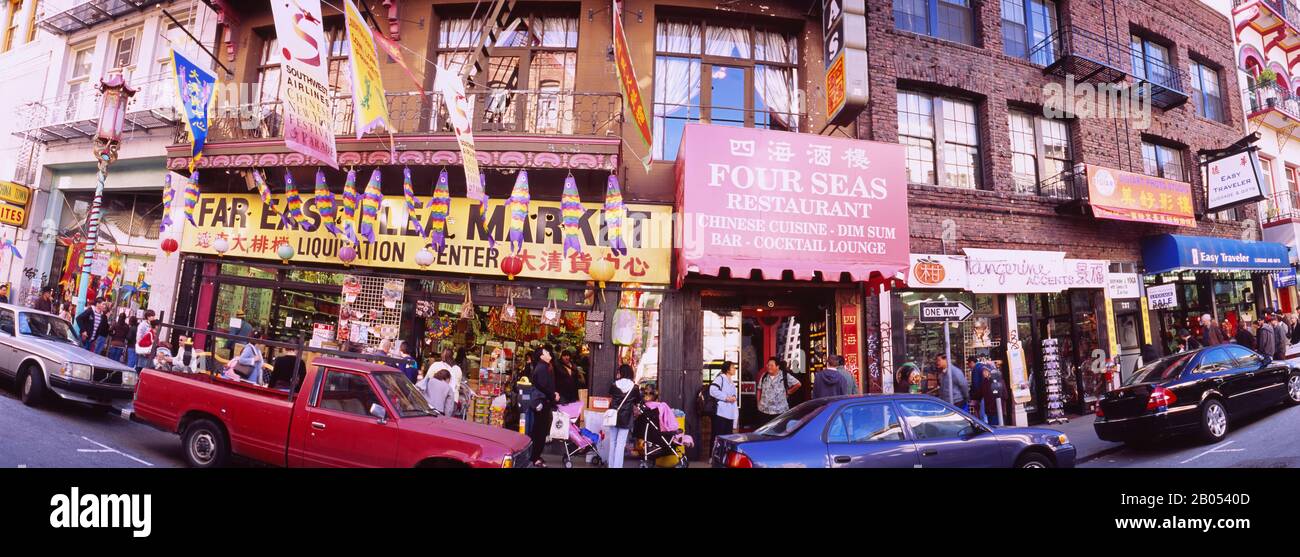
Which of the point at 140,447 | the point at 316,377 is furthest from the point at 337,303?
the point at 316,377

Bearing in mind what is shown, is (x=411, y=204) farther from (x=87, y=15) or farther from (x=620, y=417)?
(x=87, y=15)

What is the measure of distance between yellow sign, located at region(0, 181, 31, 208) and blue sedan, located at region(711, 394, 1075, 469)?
18585mm

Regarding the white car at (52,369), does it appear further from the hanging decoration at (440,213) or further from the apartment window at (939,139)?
the apartment window at (939,139)

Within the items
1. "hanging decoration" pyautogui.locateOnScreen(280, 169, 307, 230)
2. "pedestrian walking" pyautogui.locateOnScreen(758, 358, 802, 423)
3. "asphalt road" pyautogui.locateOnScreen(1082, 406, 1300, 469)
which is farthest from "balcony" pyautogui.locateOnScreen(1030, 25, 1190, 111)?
"hanging decoration" pyautogui.locateOnScreen(280, 169, 307, 230)

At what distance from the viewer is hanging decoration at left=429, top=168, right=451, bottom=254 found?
32.6 ft

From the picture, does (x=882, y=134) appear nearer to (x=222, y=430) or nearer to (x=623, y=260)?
(x=623, y=260)

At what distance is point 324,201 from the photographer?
1049cm

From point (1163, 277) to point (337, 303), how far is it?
64.4 feet

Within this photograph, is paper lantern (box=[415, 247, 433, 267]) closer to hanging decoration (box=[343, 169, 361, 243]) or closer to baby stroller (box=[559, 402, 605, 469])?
hanging decoration (box=[343, 169, 361, 243])

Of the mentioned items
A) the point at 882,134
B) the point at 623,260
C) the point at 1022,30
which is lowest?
the point at 623,260

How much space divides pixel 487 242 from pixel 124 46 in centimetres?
1262

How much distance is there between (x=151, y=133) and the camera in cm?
1305

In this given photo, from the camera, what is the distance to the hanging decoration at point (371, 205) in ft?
33.5

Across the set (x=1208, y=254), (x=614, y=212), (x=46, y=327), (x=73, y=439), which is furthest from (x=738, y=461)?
(x=1208, y=254)
